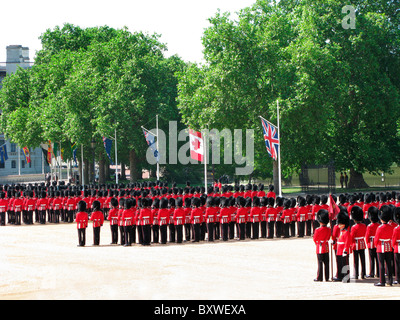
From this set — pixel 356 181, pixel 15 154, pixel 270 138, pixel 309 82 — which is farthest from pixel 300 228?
pixel 15 154

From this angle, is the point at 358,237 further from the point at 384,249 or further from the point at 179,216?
the point at 179,216

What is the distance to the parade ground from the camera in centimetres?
1041

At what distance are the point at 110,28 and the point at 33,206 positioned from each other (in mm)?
31190

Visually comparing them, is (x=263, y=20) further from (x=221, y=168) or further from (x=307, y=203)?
(x=307, y=203)

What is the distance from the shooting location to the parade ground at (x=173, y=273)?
10414 mm

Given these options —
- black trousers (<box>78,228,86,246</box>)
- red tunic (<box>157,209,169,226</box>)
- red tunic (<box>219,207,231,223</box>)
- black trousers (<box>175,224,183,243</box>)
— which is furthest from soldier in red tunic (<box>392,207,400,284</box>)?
black trousers (<box>78,228,86,246</box>)

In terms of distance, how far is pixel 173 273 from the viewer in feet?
41.3

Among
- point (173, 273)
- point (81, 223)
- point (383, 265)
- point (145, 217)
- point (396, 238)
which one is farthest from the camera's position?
point (81, 223)

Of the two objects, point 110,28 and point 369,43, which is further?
point 110,28

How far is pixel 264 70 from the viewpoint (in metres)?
37.0

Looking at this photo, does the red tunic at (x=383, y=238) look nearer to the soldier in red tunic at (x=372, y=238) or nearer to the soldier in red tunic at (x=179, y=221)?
the soldier in red tunic at (x=372, y=238)

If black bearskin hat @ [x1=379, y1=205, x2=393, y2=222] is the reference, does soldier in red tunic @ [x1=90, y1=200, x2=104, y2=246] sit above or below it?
below

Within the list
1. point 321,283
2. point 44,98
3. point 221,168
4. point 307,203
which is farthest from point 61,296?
point 44,98

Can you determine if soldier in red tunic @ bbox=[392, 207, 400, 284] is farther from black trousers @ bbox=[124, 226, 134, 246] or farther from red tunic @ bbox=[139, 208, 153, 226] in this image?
black trousers @ bbox=[124, 226, 134, 246]
